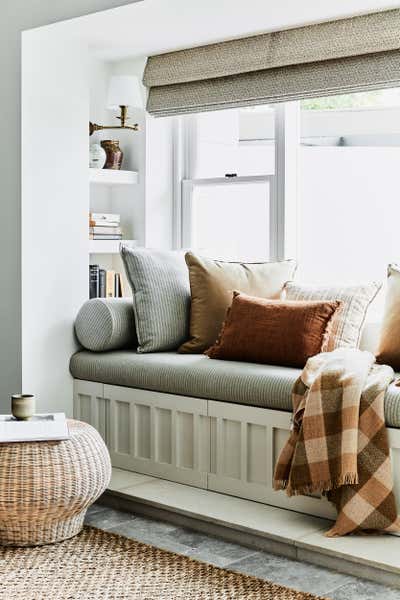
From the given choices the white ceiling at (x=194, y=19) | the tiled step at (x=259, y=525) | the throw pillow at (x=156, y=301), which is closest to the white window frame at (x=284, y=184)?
the white ceiling at (x=194, y=19)

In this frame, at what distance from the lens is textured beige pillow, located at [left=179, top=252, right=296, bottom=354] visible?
3.88 meters

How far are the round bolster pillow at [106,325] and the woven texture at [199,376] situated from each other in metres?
0.06

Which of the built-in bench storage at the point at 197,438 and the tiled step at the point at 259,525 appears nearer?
the tiled step at the point at 259,525

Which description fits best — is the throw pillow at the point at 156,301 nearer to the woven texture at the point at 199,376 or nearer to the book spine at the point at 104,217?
the woven texture at the point at 199,376

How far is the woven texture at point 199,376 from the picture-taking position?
10.7 feet

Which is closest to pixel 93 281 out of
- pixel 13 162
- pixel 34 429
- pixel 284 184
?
pixel 13 162

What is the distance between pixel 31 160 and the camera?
3984 millimetres

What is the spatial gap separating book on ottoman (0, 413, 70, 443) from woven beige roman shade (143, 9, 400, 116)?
195 cm

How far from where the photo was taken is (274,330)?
351 centimetres

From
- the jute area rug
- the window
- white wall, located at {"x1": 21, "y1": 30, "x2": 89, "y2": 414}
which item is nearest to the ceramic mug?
the jute area rug

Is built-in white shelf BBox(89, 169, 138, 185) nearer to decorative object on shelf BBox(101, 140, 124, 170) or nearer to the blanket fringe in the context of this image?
decorative object on shelf BBox(101, 140, 124, 170)

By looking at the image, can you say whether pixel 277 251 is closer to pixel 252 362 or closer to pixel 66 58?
pixel 252 362

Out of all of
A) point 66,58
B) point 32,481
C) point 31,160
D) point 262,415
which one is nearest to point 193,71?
point 66,58

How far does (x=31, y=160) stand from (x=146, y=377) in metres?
1.17
